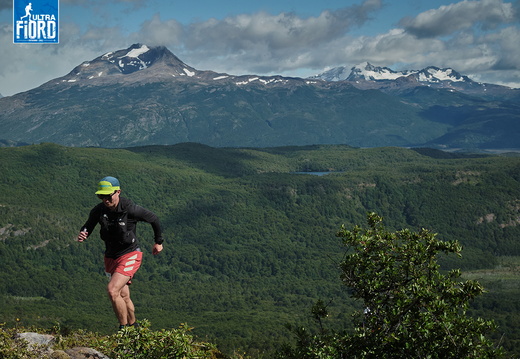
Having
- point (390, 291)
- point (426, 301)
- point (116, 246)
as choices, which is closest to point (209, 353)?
point (116, 246)

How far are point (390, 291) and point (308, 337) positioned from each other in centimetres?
424

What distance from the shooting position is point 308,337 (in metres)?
23.2

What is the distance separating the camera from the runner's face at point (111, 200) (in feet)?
73.4

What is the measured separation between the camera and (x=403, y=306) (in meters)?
19.0

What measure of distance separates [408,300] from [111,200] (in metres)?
12.4

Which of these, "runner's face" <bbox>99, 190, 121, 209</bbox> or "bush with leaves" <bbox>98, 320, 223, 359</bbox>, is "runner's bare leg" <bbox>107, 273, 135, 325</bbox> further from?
"bush with leaves" <bbox>98, 320, 223, 359</bbox>

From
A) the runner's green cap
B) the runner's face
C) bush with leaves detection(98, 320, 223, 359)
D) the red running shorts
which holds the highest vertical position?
the runner's green cap

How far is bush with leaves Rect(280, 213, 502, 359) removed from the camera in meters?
18.2

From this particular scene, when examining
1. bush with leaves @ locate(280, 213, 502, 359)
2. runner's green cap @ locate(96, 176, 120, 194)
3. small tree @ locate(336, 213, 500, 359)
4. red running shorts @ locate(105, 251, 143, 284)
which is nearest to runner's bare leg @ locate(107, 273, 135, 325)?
red running shorts @ locate(105, 251, 143, 284)

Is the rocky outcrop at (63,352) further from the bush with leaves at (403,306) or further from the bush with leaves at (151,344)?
the bush with leaves at (403,306)

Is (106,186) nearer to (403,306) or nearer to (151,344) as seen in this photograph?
(151,344)

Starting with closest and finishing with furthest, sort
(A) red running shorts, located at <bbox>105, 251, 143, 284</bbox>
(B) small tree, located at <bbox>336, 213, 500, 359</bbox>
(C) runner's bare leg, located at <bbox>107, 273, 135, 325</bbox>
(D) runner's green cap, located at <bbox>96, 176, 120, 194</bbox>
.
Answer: (B) small tree, located at <bbox>336, 213, 500, 359</bbox>, (D) runner's green cap, located at <bbox>96, 176, 120, 194</bbox>, (C) runner's bare leg, located at <bbox>107, 273, 135, 325</bbox>, (A) red running shorts, located at <bbox>105, 251, 143, 284</bbox>

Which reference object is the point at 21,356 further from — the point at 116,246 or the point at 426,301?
the point at 426,301

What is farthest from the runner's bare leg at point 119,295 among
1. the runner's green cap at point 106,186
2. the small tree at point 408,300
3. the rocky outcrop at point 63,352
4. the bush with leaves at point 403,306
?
the small tree at point 408,300
